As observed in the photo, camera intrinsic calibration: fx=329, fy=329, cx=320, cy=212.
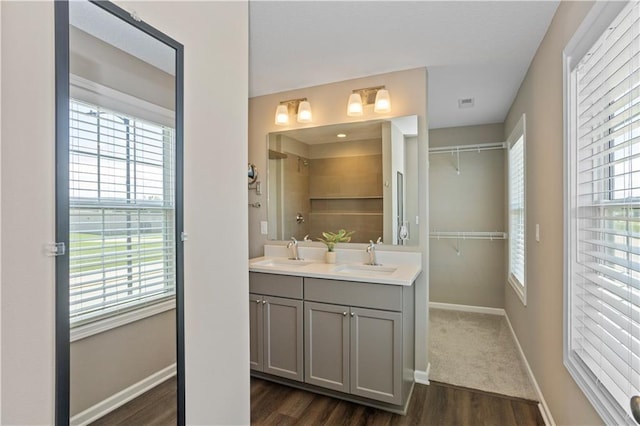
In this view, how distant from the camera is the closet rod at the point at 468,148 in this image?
415 centimetres

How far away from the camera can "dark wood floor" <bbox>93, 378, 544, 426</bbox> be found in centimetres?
212

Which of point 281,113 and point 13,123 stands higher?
point 281,113

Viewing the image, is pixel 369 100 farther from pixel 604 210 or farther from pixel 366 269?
pixel 604 210

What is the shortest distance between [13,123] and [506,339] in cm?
404

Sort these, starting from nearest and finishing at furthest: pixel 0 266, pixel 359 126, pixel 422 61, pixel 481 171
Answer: pixel 0 266 → pixel 422 61 → pixel 359 126 → pixel 481 171

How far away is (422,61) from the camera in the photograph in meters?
2.49

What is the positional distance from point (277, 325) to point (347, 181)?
135cm

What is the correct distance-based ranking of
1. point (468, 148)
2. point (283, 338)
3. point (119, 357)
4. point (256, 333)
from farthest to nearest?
1. point (468, 148)
2. point (256, 333)
3. point (283, 338)
4. point (119, 357)

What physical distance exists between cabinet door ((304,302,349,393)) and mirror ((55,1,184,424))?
4.50 feet

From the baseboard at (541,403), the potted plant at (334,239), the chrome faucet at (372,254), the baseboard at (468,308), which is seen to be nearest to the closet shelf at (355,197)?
the potted plant at (334,239)

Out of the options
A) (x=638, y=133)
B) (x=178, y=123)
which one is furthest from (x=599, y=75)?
(x=178, y=123)

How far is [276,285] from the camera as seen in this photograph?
99.2 inches

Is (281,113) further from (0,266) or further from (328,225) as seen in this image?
(0,266)

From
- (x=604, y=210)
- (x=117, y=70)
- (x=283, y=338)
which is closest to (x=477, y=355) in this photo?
(x=283, y=338)
